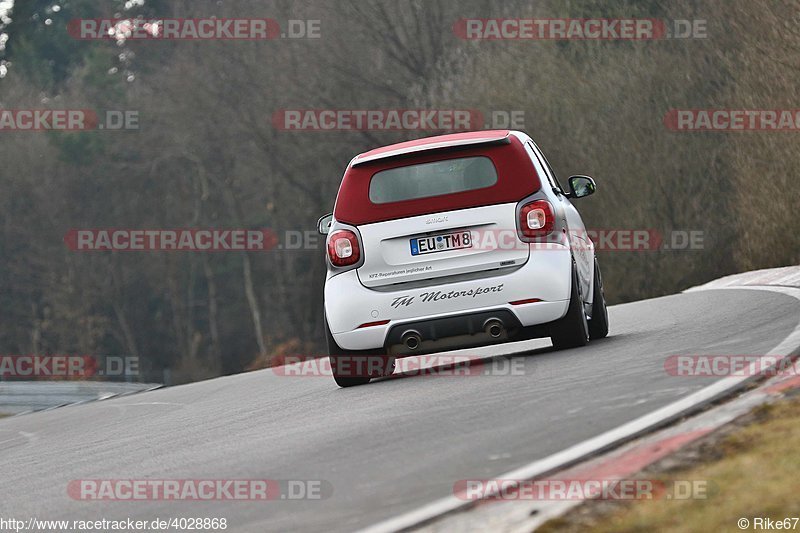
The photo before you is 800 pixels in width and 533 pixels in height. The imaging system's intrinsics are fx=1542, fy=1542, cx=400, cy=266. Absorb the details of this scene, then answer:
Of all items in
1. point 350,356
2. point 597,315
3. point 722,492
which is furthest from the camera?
point 597,315

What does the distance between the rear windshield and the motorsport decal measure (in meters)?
0.74

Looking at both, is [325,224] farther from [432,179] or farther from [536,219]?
[536,219]

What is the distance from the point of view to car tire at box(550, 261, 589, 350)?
11.6m

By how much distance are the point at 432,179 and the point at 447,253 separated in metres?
0.60

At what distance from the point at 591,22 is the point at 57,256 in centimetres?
3615

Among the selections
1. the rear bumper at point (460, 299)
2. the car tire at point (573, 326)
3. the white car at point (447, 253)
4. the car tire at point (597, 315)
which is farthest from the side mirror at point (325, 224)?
the car tire at point (597, 315)

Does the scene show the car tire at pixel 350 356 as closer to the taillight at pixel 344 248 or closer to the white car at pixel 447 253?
the white car at pixel 447 253

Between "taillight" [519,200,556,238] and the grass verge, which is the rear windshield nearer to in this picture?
"taillight" [519,200,556,238]

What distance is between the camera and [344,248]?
11.5 meters

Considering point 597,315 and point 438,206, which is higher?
point 438,206

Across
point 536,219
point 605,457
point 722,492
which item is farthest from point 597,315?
point 722,492

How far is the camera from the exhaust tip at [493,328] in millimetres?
11227

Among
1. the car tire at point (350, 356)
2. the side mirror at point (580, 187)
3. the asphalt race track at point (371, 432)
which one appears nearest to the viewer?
the asphalt race track at point (371, 432)

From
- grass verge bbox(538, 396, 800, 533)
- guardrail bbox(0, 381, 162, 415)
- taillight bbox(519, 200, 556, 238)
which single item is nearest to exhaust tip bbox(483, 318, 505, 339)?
taillight bbox(519, 200, 556, 238)
